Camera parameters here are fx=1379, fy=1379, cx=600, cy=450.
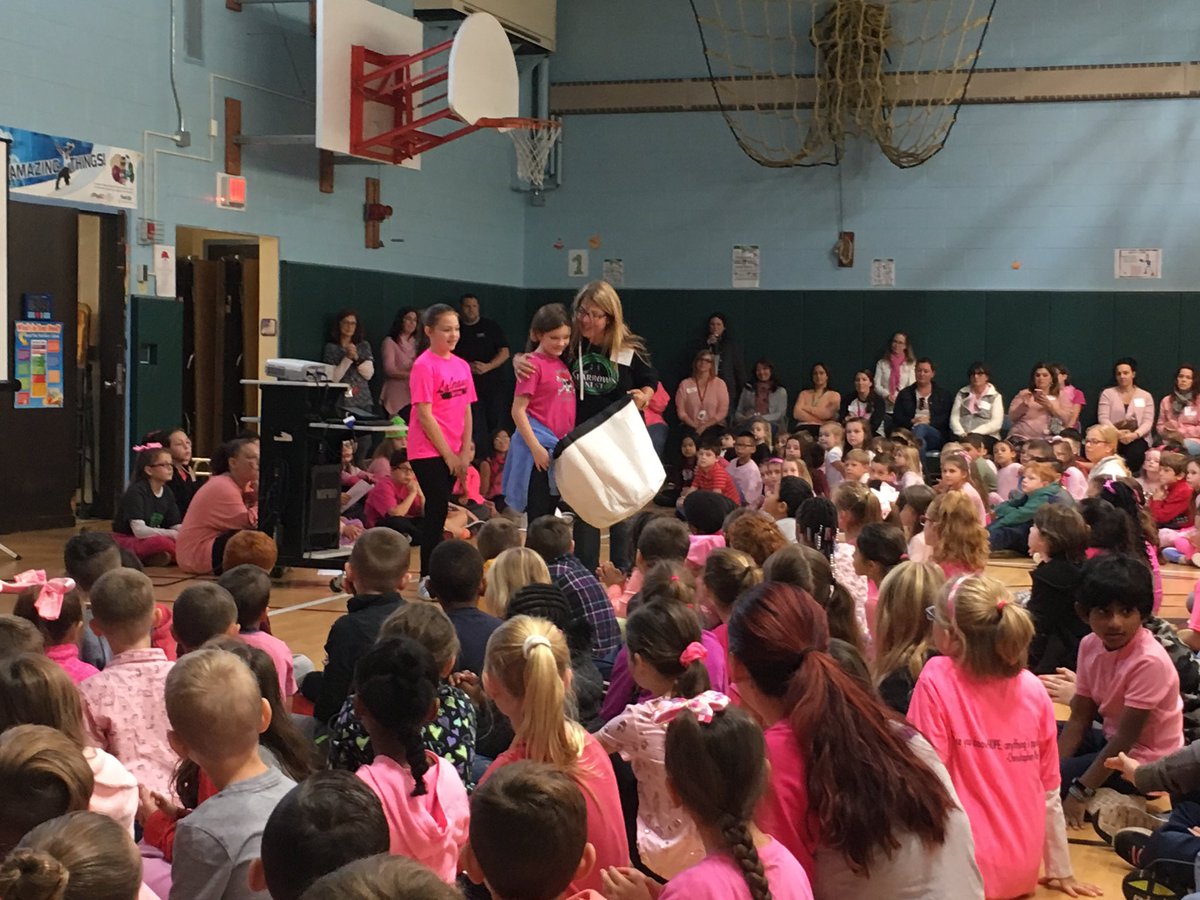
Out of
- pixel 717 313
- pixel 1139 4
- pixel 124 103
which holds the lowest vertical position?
pixel 717 313

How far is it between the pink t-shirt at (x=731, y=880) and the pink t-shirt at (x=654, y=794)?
80 centimetres

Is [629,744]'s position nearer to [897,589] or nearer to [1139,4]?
[897,589]

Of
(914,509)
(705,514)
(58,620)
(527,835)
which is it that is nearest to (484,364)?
(914,509)

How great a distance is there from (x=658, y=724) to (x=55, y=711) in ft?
3.80

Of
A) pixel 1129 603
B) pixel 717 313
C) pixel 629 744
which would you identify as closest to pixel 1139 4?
pixel 717 313

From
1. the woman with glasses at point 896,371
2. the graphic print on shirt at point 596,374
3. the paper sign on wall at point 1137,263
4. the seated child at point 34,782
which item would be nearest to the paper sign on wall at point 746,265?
the woman with glasses at point 896,371

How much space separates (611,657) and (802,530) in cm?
133

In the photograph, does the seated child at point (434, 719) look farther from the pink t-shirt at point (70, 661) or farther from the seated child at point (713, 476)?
the seated child at point (713, 476)

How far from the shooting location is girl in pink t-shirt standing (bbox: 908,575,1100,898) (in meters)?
3.04

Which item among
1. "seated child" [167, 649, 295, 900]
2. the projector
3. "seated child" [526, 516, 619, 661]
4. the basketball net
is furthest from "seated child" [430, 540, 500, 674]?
the basketball net

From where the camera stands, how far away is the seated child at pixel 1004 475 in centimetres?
966

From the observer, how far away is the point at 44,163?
27.1 feet

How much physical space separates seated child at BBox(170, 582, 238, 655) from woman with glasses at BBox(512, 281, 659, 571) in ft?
7.51

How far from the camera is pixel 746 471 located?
1016 cm
